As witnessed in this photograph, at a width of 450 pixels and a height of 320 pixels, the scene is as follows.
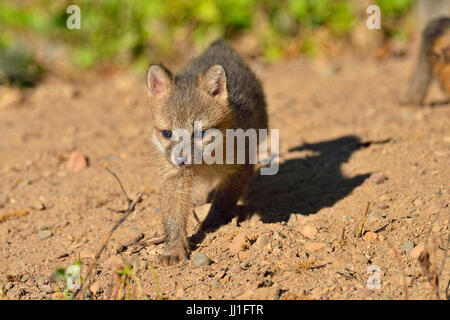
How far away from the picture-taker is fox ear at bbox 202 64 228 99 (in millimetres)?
4668

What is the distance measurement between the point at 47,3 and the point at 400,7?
6.57m

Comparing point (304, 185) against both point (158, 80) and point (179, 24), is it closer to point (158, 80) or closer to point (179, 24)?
point (158, 80)

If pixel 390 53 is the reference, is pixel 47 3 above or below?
above

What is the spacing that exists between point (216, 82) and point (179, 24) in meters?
5.88

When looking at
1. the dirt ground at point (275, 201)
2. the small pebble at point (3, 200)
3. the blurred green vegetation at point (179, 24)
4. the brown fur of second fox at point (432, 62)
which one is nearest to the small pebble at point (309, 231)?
the dirt ground at point (275, 201)

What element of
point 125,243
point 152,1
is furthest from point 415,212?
point 152,1

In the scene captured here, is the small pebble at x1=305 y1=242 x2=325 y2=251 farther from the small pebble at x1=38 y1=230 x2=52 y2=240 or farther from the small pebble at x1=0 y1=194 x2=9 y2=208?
the small pebble at x1=0 y1=194 x2=9 y2=208

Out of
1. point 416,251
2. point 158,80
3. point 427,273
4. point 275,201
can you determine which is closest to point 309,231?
point 416,251

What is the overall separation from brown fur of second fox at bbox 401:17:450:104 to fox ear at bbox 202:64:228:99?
12.2ft

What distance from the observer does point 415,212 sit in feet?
14.6

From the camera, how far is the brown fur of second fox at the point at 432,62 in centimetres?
725

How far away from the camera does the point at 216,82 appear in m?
4.74

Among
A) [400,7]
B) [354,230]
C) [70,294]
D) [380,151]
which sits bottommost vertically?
[70,294]
